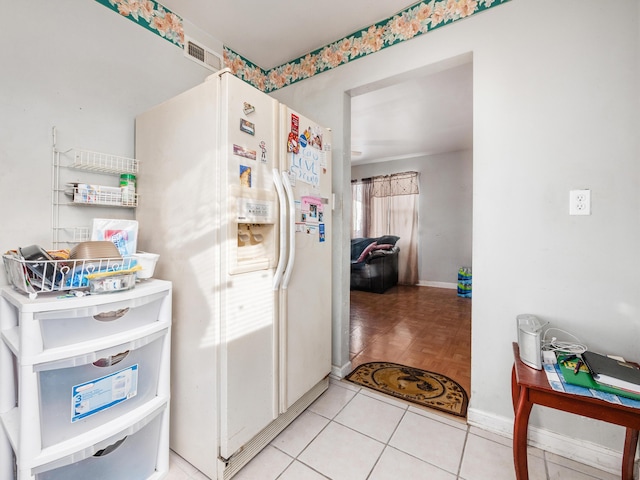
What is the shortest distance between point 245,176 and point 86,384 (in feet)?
3.28

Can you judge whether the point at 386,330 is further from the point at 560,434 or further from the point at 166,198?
the point at 166,198

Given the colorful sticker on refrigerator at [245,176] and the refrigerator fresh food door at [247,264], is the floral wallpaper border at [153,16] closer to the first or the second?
the refrigerator fresh food door at [247,264]

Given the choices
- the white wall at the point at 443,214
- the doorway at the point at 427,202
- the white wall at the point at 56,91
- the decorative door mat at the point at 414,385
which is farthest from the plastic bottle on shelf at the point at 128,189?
the white wall at the point at 443,214

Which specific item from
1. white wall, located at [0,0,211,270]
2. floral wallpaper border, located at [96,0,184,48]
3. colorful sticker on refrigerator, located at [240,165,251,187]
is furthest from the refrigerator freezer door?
floral wallpaper border, located at [96,0,184,48]

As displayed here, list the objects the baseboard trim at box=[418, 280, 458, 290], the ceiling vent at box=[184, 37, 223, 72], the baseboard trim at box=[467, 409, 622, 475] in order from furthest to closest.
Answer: the baseboard trim at box=[418, 280, 458, 290] < the ceiling vent at box=[184, 37, 223, 72] < the baseboard trim at box=[467, 409, 622, 475]

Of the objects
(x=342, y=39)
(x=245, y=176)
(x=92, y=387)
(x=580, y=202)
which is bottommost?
(x=92, y=387)

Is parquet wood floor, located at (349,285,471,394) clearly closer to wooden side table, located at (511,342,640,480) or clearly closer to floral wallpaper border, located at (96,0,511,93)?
wooden side table, located at (511,342,640,480)

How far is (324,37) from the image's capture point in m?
2.10

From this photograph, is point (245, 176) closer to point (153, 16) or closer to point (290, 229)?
point (290, 229)

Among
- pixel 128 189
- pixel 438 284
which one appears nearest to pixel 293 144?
pixel 128 189

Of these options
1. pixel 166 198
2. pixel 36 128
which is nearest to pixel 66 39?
pixel 36 128

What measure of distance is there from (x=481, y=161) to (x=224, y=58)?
2.03 metres

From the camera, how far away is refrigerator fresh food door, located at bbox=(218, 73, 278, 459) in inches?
47.9

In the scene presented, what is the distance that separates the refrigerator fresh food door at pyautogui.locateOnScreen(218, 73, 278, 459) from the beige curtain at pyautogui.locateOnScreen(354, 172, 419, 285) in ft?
16.0
